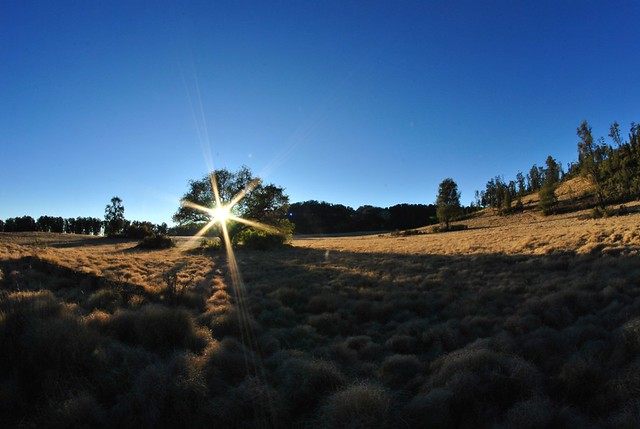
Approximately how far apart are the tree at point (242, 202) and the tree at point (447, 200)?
33213 mm

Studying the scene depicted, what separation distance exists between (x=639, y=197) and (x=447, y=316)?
62.5m

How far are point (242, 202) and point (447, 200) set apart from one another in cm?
4122

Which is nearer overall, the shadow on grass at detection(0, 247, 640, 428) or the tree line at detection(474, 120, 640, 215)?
the shadow on grass at detection(0, 247, 640, 428)

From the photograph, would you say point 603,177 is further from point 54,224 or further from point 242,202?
point 54,224

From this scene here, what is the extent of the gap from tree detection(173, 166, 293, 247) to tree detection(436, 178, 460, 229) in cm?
3321

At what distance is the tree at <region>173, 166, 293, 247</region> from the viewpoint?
37719mm

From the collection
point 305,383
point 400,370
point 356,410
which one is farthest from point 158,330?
point 400,370

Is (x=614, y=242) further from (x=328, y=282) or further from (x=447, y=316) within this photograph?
(x=328, y=282)

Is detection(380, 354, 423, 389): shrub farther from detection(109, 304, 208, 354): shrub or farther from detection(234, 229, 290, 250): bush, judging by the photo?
detection(234, 229, 290, 250): bush

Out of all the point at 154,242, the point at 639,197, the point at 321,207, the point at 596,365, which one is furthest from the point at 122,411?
the point at 321,207

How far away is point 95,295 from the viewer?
8.51 m

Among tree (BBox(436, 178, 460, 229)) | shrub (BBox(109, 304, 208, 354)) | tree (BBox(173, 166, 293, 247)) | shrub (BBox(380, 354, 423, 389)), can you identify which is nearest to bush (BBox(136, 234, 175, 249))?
tree (BBox(173, 166, 293, 247))

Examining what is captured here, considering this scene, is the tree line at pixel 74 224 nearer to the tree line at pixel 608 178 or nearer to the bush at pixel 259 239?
the bush at pixel 259 239

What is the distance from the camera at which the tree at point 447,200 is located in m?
58.7
